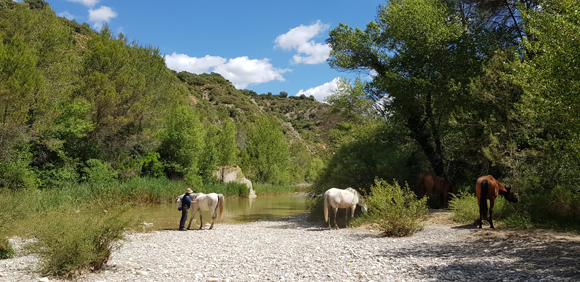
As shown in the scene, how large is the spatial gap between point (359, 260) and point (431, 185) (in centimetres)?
855

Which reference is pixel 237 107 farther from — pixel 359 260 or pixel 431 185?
pixel 359 260

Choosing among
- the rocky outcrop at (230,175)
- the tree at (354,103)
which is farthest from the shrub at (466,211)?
the rocky outcrop at (230,175)

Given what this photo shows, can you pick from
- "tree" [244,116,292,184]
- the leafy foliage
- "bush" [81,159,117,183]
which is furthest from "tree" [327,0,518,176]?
"tree" [244,116,292,184]

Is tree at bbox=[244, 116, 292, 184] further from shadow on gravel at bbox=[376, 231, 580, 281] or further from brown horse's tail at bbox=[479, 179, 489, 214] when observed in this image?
shadow on gravel at bbox=[376, 231, 580, 281]

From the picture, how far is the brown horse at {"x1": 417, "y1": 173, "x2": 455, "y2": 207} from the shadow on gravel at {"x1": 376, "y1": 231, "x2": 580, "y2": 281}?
17.9 feet

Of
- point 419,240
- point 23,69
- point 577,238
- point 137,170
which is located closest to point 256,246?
point 419,240

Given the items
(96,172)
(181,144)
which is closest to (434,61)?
(96,172)

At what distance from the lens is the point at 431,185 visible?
47.8ft

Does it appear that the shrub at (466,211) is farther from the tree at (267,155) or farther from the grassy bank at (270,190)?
the tree at (267,155)

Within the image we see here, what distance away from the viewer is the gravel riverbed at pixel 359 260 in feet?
19.6

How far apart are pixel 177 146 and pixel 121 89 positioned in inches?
327

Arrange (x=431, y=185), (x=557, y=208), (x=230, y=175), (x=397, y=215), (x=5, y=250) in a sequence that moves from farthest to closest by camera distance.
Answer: (x=230, y=175), (x=431, y=185), (x=397, y=215), (x=557, y=208), (x=5, y=250)

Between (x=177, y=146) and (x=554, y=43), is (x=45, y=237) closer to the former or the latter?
(x=554, y=43)

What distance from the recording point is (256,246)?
996cm
